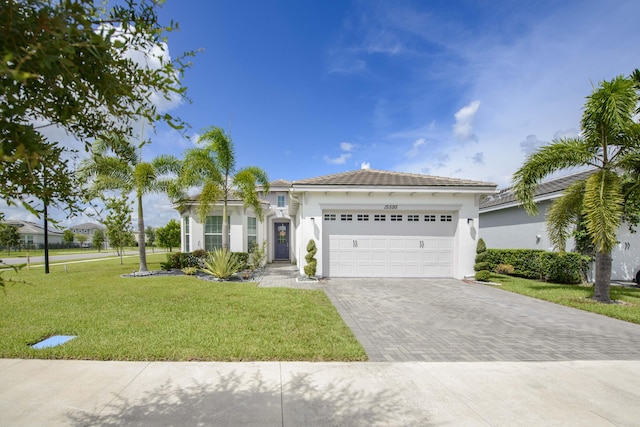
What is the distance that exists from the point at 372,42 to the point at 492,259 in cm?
1245

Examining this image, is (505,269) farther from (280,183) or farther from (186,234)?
(280,183)

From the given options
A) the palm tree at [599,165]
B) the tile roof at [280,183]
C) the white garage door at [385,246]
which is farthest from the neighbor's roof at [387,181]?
the tile roof at [280,183]

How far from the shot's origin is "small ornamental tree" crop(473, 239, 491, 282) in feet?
39.0

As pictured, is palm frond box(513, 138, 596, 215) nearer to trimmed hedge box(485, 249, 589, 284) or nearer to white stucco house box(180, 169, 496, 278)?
white stucco house box(180, 169, 496, 278)

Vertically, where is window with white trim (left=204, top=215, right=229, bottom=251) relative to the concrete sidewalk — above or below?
above

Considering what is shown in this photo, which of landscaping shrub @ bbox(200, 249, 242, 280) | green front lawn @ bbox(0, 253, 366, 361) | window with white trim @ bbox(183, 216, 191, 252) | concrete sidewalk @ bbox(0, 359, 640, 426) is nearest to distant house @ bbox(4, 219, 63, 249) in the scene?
window with white trim @ bbox(183, 216, 191, 252)

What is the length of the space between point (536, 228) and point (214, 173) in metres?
16.4

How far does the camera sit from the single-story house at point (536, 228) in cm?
1282

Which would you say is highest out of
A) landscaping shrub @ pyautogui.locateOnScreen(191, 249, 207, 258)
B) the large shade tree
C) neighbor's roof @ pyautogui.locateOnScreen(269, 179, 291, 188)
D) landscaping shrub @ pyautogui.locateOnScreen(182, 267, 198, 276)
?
neighbor's roof @ pyautogui.locateOnScreen(269, 179, 291, 188)

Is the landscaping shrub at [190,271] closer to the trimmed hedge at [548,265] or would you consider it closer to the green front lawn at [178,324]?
the green front lawn at [178,324]

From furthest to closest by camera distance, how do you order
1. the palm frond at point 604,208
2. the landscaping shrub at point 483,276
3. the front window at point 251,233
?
the front window at point 251,233 < the landscaping shrub at point 483,276 < the palm frond at point 604,208

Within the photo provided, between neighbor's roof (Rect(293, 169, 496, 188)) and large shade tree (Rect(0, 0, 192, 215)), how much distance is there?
10435 millimetres

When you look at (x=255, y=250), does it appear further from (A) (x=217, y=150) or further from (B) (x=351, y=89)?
(B) (x=351, y=89)

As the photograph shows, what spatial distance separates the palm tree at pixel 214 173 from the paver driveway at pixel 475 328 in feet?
22.1
